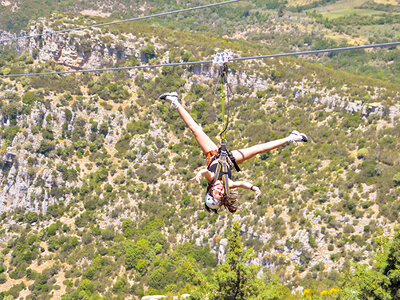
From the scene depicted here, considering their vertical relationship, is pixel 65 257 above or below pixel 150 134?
below

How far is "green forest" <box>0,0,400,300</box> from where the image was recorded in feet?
153

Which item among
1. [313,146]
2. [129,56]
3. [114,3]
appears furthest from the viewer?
[114,3]

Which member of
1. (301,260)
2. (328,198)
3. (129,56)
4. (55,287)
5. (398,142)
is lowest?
(55,287)

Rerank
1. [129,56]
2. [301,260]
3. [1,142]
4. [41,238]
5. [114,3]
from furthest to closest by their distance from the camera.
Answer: [114,3] → [129,56] → [1,142] → [41,238] → [301,260]

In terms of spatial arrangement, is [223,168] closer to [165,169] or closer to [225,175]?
[225,175]

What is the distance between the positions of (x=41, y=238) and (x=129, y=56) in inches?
1439

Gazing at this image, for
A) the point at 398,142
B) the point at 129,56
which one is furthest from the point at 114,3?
the point at 398,142

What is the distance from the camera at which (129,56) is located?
7775 centimetres

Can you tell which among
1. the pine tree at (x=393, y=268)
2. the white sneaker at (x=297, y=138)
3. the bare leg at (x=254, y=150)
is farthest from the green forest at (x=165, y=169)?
the bare leg at (x=254, y=150)

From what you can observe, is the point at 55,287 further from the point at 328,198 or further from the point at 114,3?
the point at 114,3

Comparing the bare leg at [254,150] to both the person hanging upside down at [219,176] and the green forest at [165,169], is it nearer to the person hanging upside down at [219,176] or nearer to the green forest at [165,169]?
the person hanging upside down at [219,176]

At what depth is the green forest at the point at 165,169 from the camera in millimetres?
46509

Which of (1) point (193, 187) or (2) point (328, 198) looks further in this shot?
(1) point (193, 187)

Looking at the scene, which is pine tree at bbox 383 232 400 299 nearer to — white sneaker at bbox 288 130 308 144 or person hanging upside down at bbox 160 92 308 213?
white sneaker at bbox 288 130 308 144
